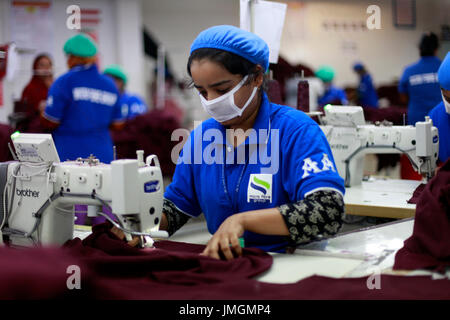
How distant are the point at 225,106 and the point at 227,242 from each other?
446 mm

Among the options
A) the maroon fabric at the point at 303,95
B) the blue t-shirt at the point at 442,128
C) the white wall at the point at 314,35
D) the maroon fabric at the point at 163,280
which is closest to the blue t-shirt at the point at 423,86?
the blue t-shirt at the point at 442,128

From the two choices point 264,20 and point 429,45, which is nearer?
point 264,20

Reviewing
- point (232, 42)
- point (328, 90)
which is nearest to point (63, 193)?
point (232, 42)

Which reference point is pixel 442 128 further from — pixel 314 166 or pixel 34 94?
pixel 34 94

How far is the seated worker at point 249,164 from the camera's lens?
1.60m

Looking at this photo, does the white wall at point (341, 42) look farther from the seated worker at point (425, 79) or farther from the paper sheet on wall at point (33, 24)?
the seated worker at point (425, 79)

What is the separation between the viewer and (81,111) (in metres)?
4.03

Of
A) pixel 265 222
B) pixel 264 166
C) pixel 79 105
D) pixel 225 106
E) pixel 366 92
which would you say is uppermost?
pixel 366 92

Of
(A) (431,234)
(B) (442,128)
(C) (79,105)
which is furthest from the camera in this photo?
(C) (79,105)

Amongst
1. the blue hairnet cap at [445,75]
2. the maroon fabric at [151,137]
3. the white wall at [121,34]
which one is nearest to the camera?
the blue hairnet cap at [445,75]

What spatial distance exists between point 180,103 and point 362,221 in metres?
7.24

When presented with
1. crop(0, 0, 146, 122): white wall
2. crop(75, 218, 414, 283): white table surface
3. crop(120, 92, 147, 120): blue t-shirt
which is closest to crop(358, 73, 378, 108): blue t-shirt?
crop(120, 92, 147, 120): blue t-shirt

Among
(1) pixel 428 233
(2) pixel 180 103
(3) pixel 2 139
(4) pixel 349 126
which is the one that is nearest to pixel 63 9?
(2) pixel 180 103

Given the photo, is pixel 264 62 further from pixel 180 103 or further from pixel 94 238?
pixel 180 103
